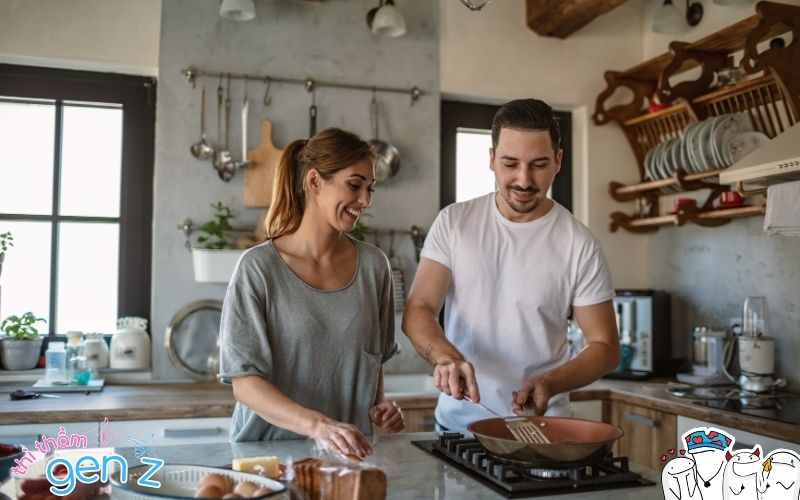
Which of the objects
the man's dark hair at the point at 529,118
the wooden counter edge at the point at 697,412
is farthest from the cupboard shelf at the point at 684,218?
the man's dark hair at the point at 529,118

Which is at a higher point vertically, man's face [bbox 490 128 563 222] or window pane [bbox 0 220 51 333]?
man's face [bbox 490 128 563 222]

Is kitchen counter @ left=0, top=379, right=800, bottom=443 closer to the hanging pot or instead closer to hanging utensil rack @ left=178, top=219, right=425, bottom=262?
hanging utensil rack @ left=178, top=219, right=425, bottom=262

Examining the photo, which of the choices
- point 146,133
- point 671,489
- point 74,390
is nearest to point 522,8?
point 146,133

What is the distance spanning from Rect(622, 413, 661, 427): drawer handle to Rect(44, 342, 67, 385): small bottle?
2101 mm

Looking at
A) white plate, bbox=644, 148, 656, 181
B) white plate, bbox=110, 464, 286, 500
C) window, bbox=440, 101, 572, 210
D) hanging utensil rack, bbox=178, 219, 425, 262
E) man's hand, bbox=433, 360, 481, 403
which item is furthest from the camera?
window, bbox=440, 101, 572, 210

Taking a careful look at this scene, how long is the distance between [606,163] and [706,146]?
72 cm

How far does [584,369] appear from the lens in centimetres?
181

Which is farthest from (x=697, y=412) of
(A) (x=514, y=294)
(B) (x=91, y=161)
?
(B) (x=91, y=161)

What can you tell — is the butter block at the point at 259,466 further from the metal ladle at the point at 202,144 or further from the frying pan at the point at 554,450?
the metal ladle at the point at 202,144

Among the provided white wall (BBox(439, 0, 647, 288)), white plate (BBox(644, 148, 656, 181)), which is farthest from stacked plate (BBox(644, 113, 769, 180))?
white wall (BBox(439, 0, 647, 288))

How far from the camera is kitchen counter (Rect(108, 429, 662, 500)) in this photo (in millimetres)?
1285

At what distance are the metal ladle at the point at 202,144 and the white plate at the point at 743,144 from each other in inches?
80.1

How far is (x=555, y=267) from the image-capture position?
194 cm

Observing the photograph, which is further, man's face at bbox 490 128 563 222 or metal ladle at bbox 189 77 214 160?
metal ladle at bbox 189 77 214 160
